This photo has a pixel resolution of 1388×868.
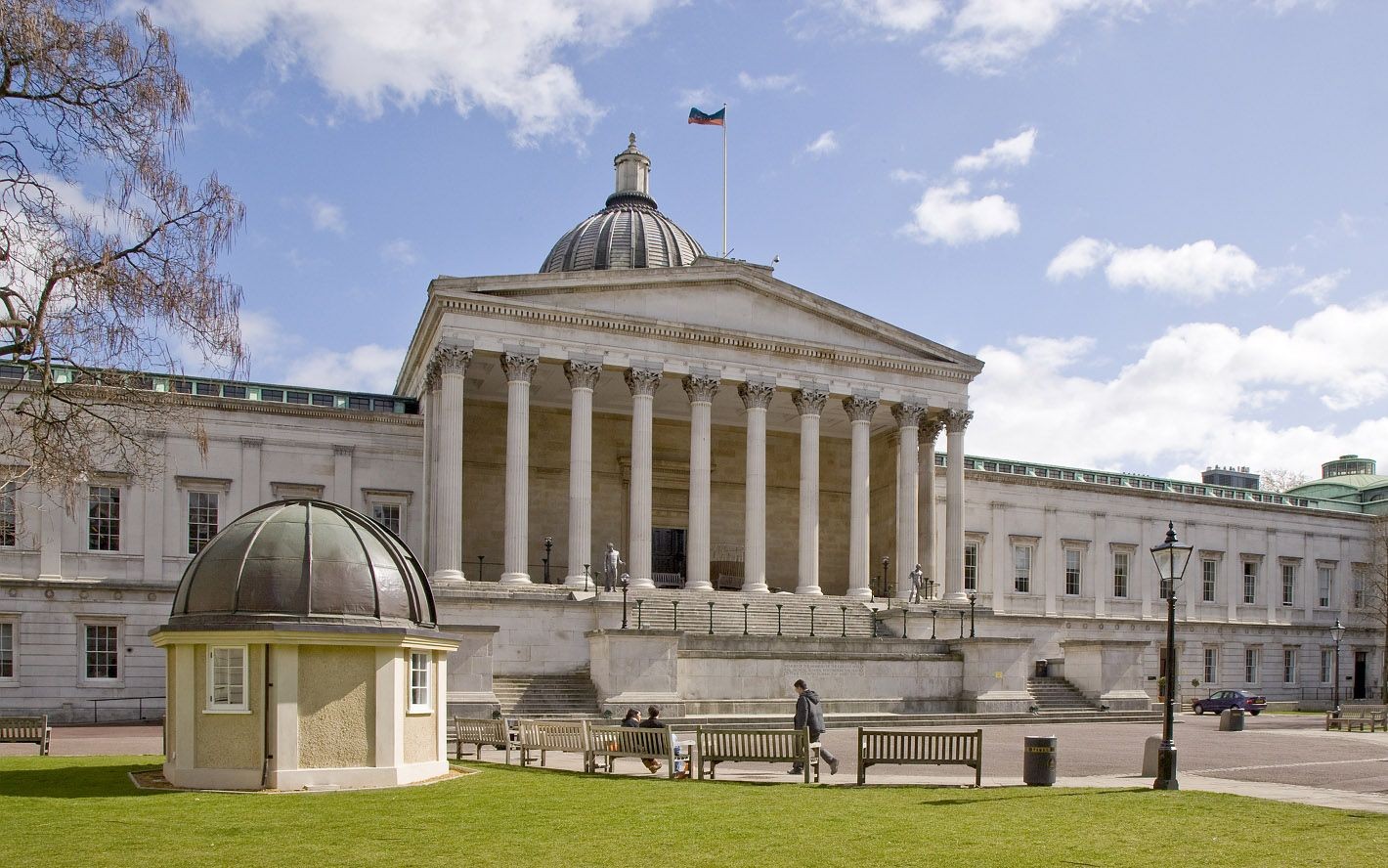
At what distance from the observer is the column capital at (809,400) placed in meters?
48.6

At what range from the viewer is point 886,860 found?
516 inches

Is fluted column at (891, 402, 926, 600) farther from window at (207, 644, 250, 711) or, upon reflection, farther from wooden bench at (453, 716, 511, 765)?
window at (207, 644, 250, 711)

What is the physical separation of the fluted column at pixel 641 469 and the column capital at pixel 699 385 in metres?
1.24

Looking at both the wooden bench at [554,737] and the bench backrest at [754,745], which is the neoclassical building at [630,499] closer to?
the wooden bench at [554,737]

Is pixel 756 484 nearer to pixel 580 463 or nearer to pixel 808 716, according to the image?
pixel 580 463

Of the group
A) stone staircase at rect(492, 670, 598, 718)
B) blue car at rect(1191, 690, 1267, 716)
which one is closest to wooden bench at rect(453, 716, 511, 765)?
stone staircase at rect(492, 670, 598, 718)

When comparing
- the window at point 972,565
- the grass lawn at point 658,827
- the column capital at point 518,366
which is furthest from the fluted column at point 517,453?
the window at point 972,565

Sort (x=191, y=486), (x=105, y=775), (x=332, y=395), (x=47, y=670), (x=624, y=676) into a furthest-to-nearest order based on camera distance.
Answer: (x=332, y=395), (x=191, y=486), (x=47, y=670), (x=624, y=676), (x=105, y=775)

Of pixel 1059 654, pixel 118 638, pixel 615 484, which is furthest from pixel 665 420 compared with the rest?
pixel 118 638

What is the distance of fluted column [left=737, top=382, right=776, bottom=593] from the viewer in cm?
4681

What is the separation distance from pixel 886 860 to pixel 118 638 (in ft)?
124

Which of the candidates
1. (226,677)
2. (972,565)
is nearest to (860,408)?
(972,565)

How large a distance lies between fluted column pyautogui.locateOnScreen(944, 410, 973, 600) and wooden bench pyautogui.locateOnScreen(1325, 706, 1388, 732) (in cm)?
1370

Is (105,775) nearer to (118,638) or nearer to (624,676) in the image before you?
(624,676)
